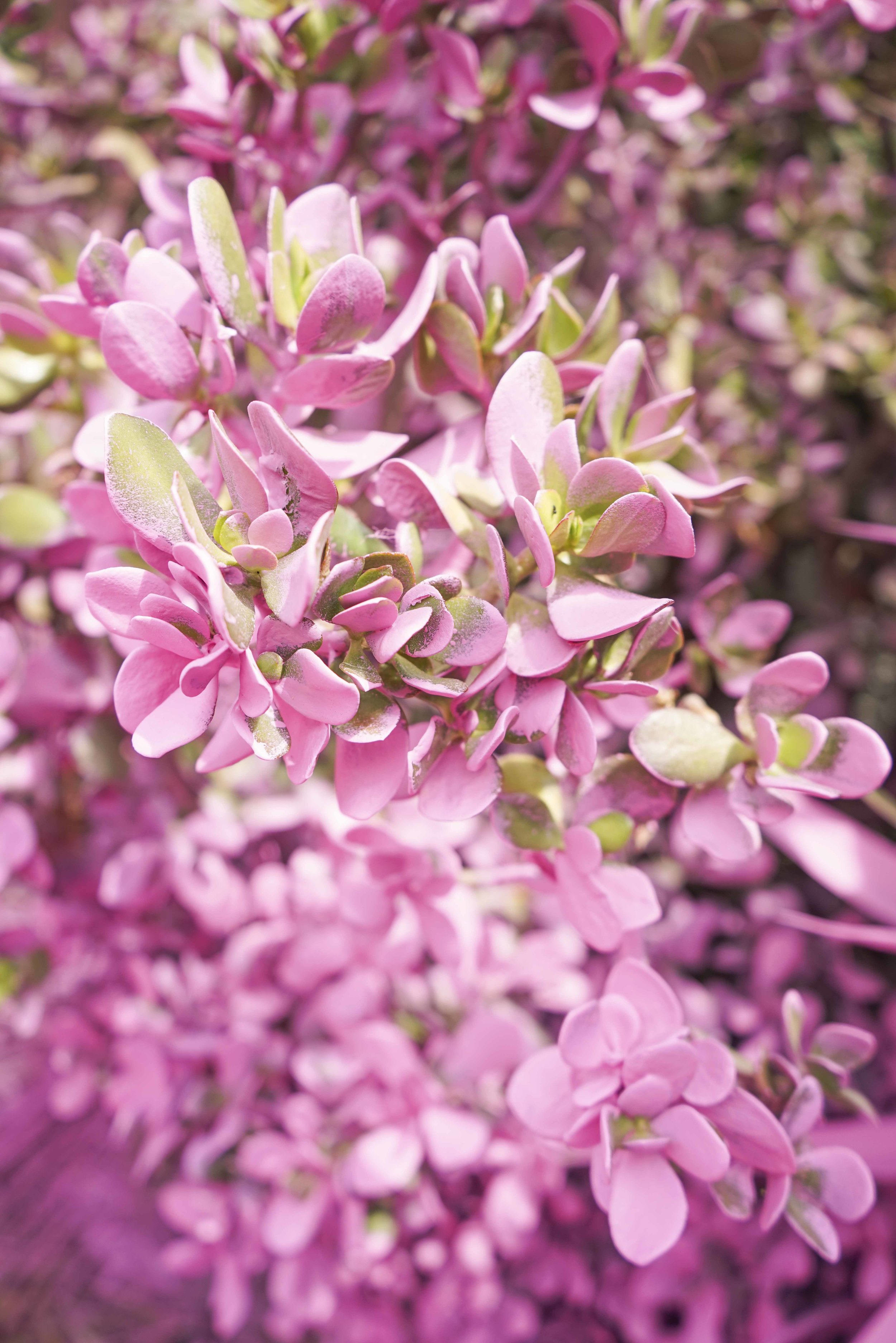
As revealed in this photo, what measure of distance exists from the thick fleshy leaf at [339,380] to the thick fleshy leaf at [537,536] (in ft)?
0.27

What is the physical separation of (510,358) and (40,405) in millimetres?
316

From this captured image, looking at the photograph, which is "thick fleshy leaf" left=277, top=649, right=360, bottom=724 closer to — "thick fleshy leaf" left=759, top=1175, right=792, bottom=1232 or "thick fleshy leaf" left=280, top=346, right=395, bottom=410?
"thick fleshy leaf" left=280, top=346, right=395, bottom=410

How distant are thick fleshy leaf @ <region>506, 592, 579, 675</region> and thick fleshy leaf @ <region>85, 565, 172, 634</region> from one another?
12 cm

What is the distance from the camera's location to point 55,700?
599 millimetres

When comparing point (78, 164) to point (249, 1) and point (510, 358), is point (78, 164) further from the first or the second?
point (510, 358)

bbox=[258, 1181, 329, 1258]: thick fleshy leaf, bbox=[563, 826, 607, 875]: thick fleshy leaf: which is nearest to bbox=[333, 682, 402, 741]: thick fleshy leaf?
bbox=[563, 826, 607, 875]: thick fleshy leaf

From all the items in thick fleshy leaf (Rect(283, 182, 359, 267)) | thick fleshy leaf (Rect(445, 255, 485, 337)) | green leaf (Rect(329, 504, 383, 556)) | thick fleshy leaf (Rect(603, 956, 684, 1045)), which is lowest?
thick fleshy leaf (Rect(603, 956, 684, 1045))

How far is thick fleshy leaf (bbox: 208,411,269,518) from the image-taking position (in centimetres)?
29

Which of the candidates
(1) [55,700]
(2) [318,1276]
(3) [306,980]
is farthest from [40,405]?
(2) [318,1276]

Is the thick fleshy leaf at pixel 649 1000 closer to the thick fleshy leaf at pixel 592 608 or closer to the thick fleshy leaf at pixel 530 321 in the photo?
the thick fleshy leaf at pixel 592 608

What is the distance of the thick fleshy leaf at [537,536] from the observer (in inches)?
11.6

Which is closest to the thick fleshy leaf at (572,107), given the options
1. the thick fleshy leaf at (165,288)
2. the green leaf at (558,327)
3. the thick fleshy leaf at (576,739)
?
the green leaf at (558,327)

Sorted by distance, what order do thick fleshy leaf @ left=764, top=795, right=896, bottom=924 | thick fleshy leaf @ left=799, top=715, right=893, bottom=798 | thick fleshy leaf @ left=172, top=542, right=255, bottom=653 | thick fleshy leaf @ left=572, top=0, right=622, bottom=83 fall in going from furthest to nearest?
thick fleshy leaf @ left=764, top=795, right=896, bottom=924 → thick fleshy leaf @ left=572, top=0, right=622, bottom=83 → thick fleshy leaf @ left=799, top=715, right=893, bottom=798 → thick fleshy leaf @ left=172, top=542, right=255, bottom=653

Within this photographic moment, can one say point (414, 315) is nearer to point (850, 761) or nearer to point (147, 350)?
point (147, 350)
